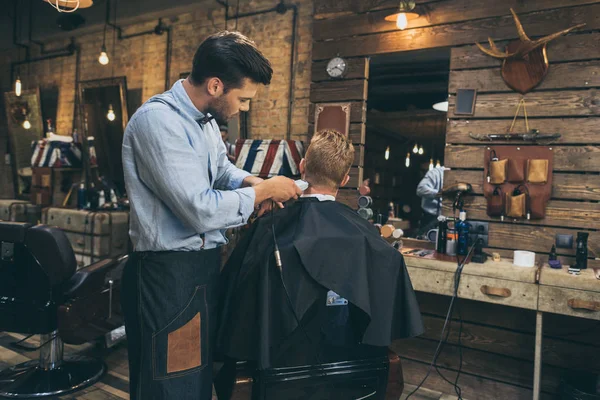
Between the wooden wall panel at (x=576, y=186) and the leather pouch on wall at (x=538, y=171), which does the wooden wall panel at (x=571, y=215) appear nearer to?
the wooden wall panel at (x=576, y=186)

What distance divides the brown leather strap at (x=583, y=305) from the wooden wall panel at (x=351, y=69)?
2.00 meters

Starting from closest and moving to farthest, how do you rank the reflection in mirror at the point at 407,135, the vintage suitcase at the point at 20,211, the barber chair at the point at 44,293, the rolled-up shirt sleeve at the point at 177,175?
the rolled-up shirt sleeve at the point at 177,175
the barber chair at the point at 44,293
the reflection in mirror at the point at 407,135
the vintage suitcase at the point at 20,211

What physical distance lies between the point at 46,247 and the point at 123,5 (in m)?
3.64

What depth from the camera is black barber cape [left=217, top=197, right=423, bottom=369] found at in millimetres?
1415

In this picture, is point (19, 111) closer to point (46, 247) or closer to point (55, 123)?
point (55, 123)

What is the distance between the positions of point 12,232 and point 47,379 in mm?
877

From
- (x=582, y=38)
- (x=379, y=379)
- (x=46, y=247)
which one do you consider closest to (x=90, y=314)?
(x=46, y=247)

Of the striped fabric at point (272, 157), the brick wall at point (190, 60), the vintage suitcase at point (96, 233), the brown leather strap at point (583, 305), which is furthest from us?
the vintage suitcase at point (96, 233)

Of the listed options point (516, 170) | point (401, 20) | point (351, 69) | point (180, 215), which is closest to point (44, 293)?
point (180, 215)

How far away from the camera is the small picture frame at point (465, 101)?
9.53ft

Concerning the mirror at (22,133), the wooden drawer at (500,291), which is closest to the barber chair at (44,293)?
the wooden drawer at (500,291)

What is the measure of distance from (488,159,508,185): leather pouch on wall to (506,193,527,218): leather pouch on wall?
0.42 ft

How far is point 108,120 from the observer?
516 centimetres

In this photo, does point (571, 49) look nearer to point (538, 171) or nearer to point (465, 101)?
point (465, 101)
